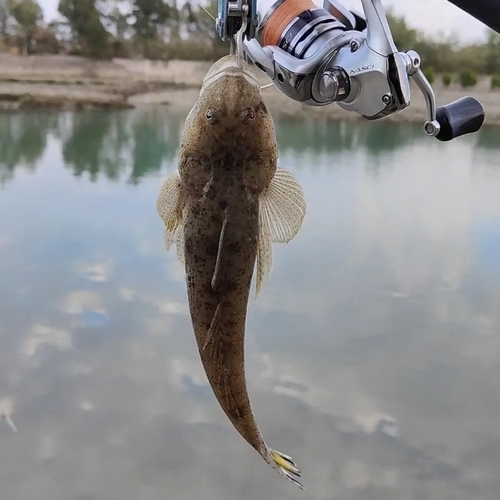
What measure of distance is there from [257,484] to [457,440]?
0.83m

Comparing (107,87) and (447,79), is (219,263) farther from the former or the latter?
(107,87)

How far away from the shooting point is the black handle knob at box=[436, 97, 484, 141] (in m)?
0.75

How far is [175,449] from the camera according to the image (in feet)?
8.09

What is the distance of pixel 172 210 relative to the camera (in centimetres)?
69

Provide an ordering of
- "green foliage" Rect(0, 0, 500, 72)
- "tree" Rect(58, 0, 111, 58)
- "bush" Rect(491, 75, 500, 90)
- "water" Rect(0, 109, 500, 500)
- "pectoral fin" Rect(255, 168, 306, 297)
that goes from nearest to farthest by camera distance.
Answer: "pectoral fin" Rect(255, 168, 306, 297) < "water" Rect(0, 109, 500, 500) < "green foliage" Rect(0, 0, 500, 72) < "bush" Rect(491, 75, 500, 90) < "tree" Rect(58, 0, 111, 58)

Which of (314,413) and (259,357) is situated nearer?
(314,413)

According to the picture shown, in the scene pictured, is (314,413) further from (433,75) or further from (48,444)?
(433,75)

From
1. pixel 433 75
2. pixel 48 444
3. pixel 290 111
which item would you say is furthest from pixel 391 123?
pixel 48 444

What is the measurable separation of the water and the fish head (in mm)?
1919

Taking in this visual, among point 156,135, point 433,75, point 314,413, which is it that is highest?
point 433,75

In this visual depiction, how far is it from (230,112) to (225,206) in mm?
100

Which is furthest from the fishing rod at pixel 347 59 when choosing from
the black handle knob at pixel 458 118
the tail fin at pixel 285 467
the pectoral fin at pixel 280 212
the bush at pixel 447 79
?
the bush at pixel 447 79

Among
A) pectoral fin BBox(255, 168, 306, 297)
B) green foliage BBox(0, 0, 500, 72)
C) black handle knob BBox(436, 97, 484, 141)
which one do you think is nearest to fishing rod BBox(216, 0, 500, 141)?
black handle knob BBox(436, 97, 484, 141)

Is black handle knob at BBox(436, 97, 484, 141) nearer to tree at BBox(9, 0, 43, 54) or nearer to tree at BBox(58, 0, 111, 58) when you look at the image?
tree at BBox(58, 0, 111, 58)
